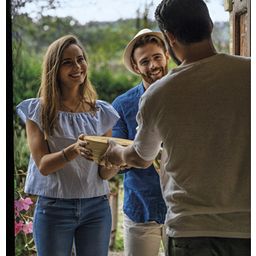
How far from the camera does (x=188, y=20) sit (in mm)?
1106

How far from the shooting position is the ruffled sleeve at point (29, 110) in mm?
1461

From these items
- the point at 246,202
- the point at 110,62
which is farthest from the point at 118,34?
the point at 246,202

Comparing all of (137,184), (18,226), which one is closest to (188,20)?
(137,184)

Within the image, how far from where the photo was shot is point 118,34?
1606mm

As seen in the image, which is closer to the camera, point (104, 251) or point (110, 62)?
point (104, 251)

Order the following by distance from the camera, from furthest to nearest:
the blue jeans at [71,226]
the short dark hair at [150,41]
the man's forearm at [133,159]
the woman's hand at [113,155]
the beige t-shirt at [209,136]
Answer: the short dark hair at [150,41], the blue jeans at [71,226], the woman's hand at [113,155], the man's forearm at [133,159], the beige t-shirt at [209,136]

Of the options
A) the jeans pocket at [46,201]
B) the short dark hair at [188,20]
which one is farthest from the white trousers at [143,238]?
the short dark hair at [188,20]

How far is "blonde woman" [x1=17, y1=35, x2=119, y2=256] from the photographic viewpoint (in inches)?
57.1

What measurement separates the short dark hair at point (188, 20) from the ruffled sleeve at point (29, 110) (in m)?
0.51

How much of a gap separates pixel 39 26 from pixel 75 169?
46 centimetres

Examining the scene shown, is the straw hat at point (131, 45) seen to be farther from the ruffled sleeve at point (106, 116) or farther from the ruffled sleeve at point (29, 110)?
the ruffled sleeve at point (29, 110)

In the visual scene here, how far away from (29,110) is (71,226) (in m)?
0.35

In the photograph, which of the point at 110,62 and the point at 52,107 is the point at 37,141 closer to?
the point at 52,107
